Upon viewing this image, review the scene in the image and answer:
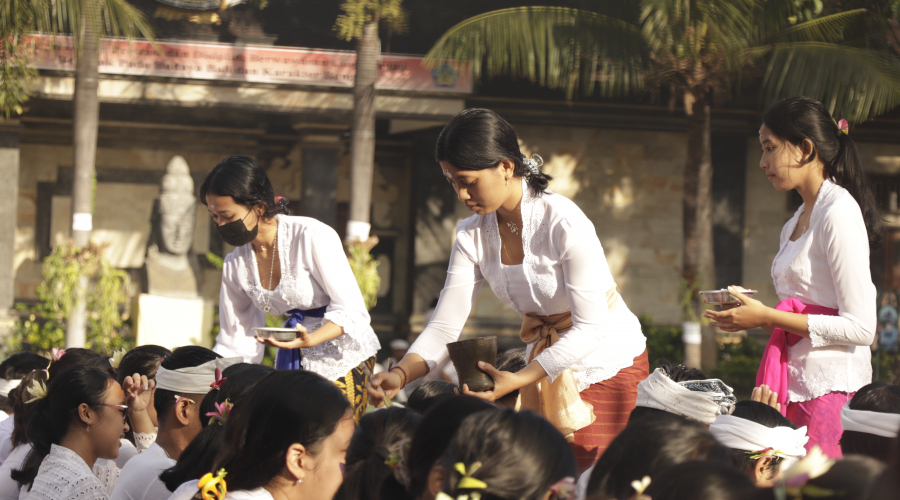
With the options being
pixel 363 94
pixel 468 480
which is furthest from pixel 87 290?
pixel 468 480

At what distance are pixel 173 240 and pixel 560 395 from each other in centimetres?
951

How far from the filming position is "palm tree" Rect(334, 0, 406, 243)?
35.0 feet

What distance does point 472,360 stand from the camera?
9.75 feet

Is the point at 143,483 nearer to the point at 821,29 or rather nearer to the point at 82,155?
the point at 82,155

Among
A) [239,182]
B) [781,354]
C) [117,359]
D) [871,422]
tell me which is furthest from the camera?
[117,359]

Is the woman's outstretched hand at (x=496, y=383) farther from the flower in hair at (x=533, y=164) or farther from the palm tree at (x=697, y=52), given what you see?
the palm tree at (x=697, y=52)

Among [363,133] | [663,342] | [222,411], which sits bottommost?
[663,342]

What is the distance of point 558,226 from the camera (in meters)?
3.18

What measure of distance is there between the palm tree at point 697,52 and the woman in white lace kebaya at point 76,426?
23.8 ft

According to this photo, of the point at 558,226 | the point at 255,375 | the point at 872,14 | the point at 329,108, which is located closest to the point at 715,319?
the point at 558,226

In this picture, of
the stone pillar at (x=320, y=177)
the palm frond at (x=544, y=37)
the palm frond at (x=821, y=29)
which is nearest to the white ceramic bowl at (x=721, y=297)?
the palm frond at (x=544, y=37)

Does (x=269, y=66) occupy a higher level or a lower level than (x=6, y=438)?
higher

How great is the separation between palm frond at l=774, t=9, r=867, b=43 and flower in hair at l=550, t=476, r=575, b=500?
9904 mm

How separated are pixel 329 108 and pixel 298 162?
1.94 metres
